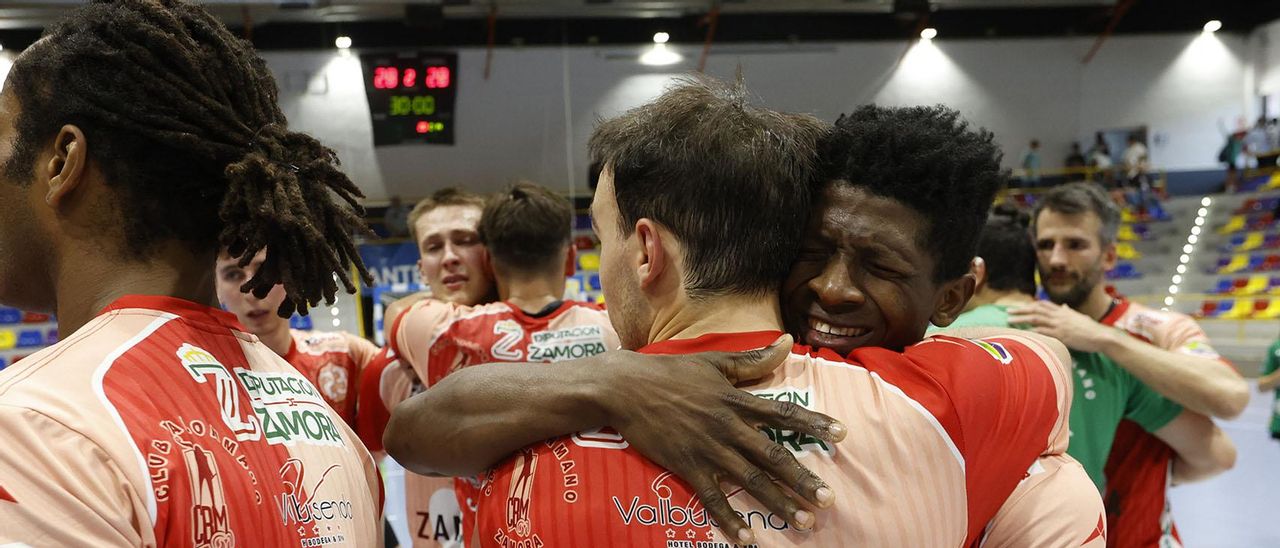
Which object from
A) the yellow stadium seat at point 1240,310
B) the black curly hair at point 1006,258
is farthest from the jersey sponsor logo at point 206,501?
the yellow stadium seat at point 1240,310

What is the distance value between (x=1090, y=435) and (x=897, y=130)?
1.70m

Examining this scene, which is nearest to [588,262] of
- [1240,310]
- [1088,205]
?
[1088,205]

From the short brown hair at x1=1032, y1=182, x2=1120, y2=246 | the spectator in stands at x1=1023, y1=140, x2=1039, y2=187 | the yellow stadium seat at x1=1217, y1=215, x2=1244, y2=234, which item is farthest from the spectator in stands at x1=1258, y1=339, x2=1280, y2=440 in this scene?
the yellow stadium seat at x1=1217, y1=215, x2=1244, y2=234

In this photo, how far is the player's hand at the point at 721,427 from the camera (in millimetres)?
1101

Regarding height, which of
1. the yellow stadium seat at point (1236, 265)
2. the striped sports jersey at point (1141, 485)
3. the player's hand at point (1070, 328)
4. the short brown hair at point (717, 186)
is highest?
the short brown hair at point (717, 186)

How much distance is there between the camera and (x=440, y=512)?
3281mm

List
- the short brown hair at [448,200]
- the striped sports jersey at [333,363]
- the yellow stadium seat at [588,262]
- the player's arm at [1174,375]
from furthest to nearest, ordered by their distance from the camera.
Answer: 1. the yellow stadium seat at [588,262]
2. the short brown hair at [448,200]
3. the striped sports jersey at [333,363]
4. the player's arm at [1174,375]

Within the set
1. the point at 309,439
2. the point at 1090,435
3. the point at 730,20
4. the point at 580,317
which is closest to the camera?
the point at 309,439

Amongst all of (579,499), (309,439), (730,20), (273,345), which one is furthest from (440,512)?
(730,20)

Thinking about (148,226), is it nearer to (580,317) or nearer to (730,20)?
(580,317)

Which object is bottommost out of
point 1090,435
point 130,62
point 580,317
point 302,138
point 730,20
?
point 1090,435

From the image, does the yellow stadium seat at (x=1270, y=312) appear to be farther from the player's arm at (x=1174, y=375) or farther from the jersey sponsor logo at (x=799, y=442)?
the jersey sponsor logo at (x=799, y=442)

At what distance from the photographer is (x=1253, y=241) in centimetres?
1573

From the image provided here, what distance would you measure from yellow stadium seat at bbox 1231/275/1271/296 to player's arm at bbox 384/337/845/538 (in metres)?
16.2
